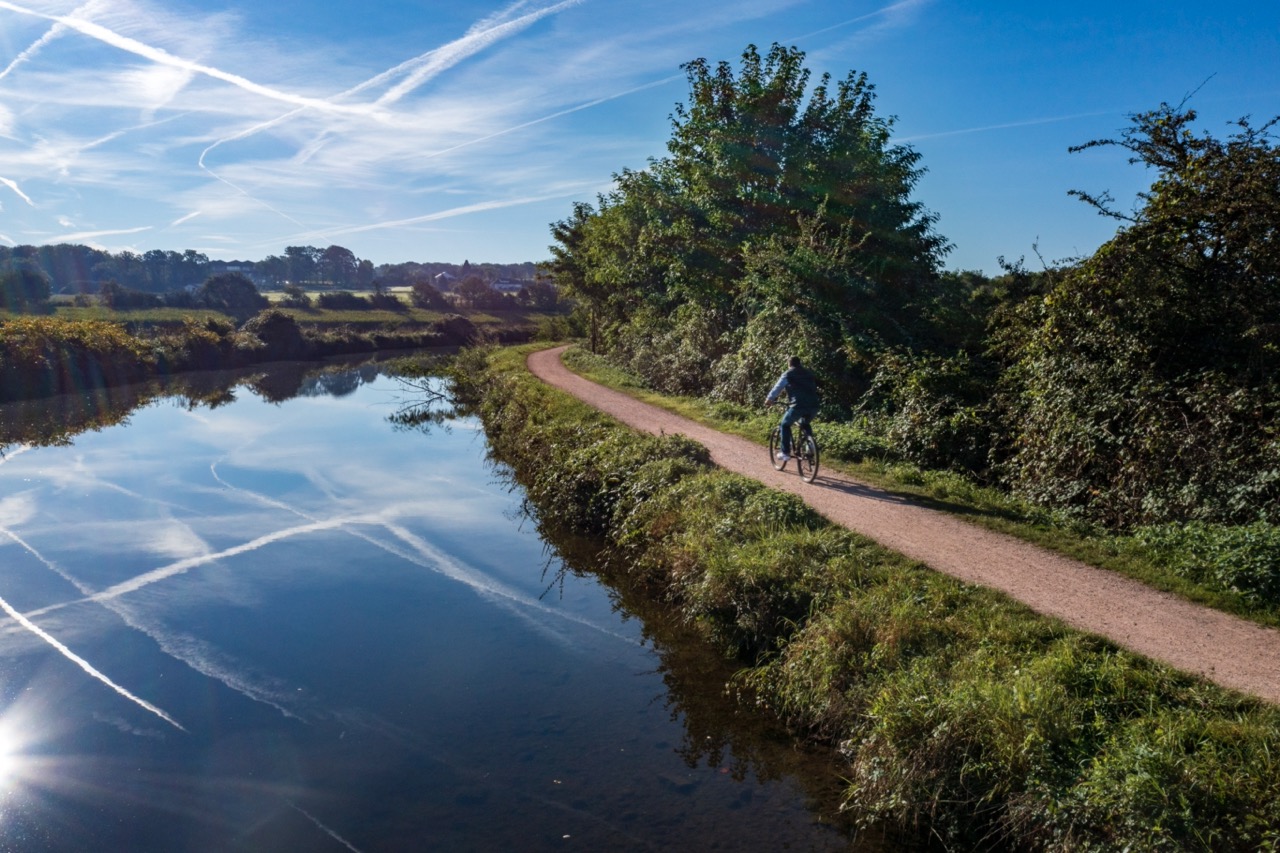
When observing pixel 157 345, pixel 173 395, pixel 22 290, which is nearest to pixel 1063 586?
pixel 173 395

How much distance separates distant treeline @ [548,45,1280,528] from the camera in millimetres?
9938

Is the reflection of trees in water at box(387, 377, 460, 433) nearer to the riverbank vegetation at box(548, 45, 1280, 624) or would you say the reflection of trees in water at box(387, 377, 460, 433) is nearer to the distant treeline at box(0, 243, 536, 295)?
the riverbank vegetation at box(548, 45, 1280, 624)

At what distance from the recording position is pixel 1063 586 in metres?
8.19

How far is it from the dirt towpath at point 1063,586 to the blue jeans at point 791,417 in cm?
50

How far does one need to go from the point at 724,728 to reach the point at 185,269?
11906 centimetres

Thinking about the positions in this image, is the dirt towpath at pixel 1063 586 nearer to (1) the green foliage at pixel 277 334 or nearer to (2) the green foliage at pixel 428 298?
(1) the green foliage at pixel 277 334

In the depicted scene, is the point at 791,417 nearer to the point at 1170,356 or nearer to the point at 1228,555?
the point at 1170,356

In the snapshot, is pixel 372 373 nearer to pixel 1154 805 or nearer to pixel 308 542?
pixel 308 542

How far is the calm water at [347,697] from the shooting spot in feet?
20.9

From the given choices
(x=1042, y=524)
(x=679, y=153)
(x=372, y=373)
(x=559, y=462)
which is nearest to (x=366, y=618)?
(x=559, y=462)

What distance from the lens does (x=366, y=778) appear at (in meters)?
6.97

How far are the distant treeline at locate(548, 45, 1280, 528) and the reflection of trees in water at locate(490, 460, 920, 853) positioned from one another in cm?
530

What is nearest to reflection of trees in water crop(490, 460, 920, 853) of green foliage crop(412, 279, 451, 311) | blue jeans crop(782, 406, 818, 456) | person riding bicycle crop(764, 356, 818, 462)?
blue jeans crop(782, 406, 818, 456)

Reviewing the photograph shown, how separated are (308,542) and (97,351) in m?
30.6
